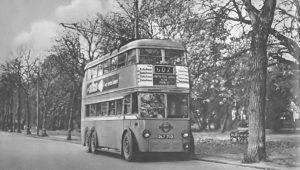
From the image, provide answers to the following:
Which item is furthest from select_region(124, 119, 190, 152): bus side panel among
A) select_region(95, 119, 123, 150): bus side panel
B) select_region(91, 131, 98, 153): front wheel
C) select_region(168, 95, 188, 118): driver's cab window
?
select_region(91, 131, 98, 153): front wheel

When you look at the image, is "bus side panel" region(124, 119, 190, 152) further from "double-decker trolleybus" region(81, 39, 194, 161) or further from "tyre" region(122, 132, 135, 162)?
"tyre" region(122, 132, 135, 162)

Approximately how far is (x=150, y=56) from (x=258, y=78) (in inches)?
152

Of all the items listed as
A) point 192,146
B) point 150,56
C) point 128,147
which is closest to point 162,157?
point 192,146

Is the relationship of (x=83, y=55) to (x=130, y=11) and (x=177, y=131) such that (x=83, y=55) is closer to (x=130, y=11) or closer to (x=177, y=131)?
(x=130, y=11)

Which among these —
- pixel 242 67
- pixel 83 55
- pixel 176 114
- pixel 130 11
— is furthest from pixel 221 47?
pixel 83 55

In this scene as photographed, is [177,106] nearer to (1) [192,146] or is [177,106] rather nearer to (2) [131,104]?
(2) [131,104]

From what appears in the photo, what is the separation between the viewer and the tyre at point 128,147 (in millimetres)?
15570

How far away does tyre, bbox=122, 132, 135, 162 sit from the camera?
15.6 meters

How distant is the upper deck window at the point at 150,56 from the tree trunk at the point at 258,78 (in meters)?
3.37

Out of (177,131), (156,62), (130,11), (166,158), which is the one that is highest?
(130,11)

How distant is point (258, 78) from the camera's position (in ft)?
47.3

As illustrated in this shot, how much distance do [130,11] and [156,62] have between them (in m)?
8.96

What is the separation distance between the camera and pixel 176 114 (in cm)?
1580

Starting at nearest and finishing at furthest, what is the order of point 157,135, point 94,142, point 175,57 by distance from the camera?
point 157,135 < point 175,57 < point 94,142
